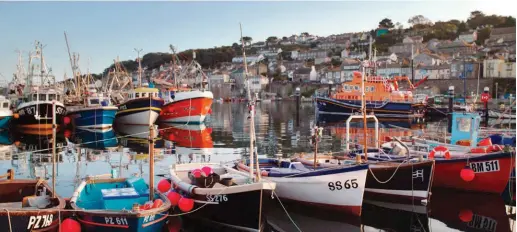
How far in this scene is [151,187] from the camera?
10516 millimetres

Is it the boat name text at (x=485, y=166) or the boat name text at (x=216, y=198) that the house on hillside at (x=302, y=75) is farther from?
the boat name text at (x=216, y=198)

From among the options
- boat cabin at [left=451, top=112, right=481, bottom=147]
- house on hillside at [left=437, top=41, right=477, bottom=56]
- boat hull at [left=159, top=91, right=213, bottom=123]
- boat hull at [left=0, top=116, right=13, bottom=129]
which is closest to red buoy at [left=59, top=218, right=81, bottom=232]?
boat cabin at [left=451, top=112, right=481, bottom=147]

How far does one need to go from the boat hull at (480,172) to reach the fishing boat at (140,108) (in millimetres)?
27998

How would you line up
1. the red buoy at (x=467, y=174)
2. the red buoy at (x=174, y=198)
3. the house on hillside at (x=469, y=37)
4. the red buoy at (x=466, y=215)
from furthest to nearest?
1. the house on hillside at (x=469, y=37)
2. the red buoy at (x=467, y=174)
3. the red buoy at (x=466, y=215)
4. the red buoy at (x=174, y=198)

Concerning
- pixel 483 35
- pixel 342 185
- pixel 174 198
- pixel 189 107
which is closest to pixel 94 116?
pixel 189 107

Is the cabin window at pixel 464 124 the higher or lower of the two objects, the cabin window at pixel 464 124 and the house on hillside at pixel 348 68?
the lower

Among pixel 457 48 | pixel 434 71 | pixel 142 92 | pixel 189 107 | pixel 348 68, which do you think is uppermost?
pixel 457 48

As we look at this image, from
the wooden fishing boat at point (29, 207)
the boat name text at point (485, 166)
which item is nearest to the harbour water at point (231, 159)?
the boat name text at point (485, 166)

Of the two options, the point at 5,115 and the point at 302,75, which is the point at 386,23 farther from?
the point at 5,115

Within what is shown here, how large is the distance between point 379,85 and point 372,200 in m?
42.9

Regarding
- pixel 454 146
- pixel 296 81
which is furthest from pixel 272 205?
pixel 296 81

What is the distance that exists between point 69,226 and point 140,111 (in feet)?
100

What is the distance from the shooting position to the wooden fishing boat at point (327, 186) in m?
11.9

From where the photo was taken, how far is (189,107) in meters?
42.9
